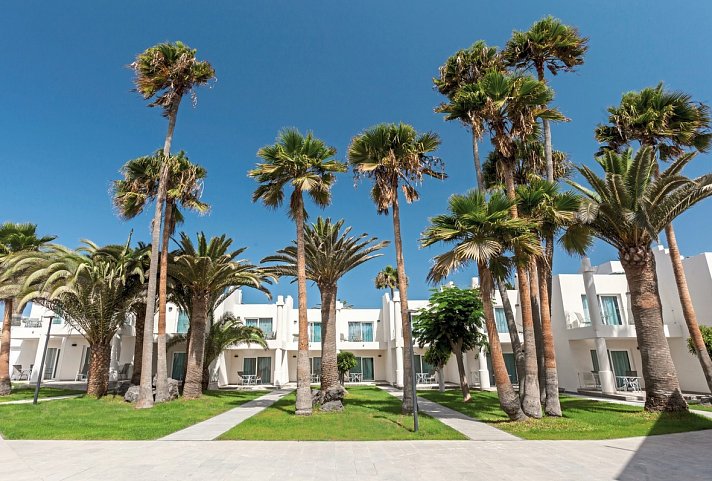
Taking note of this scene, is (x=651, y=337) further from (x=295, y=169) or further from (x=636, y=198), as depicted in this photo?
(x=295, y=169)

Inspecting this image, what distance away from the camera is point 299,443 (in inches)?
384

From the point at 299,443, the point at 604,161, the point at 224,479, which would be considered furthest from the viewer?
the point at 604,161

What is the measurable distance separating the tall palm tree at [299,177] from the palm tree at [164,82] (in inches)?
200

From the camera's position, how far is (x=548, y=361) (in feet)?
45.8

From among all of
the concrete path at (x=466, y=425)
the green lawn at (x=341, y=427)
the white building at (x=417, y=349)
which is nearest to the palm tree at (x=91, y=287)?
the white building at (x=417, y=349)

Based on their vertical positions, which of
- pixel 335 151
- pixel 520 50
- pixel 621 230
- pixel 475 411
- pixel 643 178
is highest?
pixel 520 50

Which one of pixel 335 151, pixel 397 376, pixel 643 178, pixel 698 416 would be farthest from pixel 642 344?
pixel 397 376

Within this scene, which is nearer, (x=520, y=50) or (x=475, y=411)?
(x=475, y=411)

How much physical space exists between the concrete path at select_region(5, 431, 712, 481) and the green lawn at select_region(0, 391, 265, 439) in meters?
1.12

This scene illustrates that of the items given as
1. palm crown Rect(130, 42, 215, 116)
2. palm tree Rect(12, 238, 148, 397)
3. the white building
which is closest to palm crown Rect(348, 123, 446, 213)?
the white building

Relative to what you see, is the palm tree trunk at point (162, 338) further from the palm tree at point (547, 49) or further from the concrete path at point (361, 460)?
the palm tree at point (547, 49)

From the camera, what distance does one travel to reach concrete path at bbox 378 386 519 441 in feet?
34.5

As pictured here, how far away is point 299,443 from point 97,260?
1612 centimetres

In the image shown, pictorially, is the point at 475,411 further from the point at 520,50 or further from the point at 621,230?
the point at 520,50
